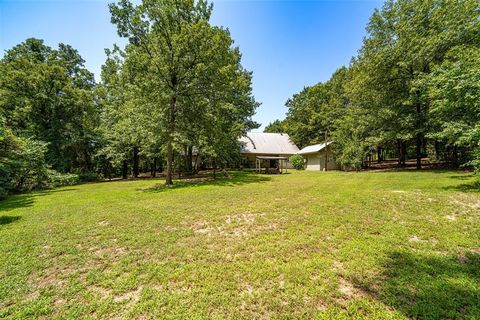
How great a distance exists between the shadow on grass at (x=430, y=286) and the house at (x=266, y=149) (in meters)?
28.7

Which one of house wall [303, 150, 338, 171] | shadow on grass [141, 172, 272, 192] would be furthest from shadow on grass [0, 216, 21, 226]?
house wall [303, 150, 338, 171]

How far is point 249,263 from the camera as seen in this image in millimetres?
4070

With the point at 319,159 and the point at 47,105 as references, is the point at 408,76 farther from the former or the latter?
the point at 47,105

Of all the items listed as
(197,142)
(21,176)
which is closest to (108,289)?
(197,142)

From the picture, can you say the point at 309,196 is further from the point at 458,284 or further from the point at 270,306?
the point at 270,306

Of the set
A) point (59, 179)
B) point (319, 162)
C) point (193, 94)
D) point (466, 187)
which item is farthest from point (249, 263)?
point (319, 162)

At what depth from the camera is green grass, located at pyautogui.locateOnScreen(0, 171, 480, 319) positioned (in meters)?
2.95

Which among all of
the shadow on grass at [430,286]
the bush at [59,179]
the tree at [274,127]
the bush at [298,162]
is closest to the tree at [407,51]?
the bush at [298,162]

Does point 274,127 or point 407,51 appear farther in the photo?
point 274,127

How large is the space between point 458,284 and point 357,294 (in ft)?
5.72

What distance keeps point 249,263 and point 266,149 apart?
102 ft

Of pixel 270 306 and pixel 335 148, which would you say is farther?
pixel 335 148

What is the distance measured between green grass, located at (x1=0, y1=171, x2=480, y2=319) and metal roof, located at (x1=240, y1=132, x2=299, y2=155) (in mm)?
26851

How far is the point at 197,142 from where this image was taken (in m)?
16.2
